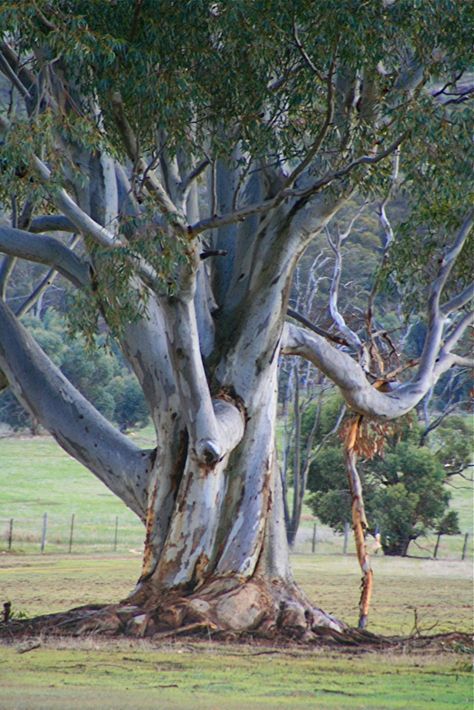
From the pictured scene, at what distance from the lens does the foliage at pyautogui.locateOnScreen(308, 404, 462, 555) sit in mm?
25266

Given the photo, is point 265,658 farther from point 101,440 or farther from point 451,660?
point 101,440

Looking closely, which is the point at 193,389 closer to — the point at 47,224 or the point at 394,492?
the point at 47,224

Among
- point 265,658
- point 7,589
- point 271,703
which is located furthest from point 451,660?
point 7,589

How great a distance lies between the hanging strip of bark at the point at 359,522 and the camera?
13273 millimetres

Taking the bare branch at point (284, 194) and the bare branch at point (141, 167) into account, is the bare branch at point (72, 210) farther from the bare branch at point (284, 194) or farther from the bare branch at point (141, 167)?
the bare branch at point (284, 194)

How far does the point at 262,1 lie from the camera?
1103 cm

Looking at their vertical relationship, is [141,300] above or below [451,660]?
above

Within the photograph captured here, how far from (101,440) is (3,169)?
3252 mm

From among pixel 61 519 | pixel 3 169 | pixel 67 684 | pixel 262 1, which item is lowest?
pixel 67 684

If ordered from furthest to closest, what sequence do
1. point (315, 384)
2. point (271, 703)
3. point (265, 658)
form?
point (315, 384) → point (265, 658) → point (271, 703)

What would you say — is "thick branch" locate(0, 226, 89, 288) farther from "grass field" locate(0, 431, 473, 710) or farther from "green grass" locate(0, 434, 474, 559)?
"green grass" locate(0, 434, 474, 559)

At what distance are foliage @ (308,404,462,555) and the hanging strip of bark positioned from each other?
10.2 metres

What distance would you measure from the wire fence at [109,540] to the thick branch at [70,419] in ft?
37.5

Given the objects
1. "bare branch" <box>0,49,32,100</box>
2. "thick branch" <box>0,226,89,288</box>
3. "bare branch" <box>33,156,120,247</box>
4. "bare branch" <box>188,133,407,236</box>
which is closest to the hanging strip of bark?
"bare branch" <box>188,133,407,236</box>
